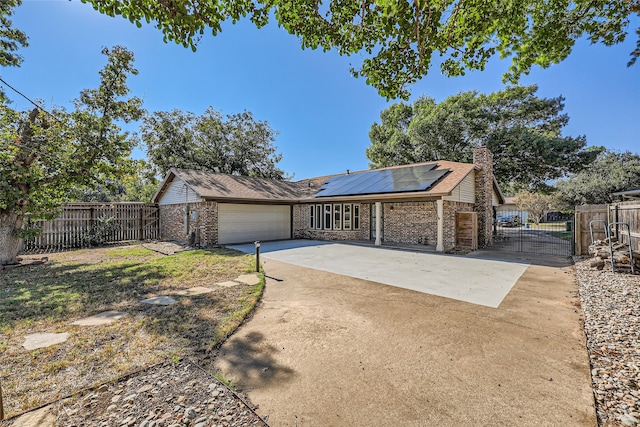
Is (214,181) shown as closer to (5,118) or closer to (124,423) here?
(5,118)

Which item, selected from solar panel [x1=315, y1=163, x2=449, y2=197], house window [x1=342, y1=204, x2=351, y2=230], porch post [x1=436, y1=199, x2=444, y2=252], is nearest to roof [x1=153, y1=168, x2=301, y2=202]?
solar panel [x1=315, y1=163, x2=449, y2=197]

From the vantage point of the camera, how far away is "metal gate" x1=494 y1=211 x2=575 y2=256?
1229cm

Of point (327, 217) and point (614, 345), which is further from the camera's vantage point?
point (327, 217)

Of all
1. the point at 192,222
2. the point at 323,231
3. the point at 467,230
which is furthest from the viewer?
the point at 323,231

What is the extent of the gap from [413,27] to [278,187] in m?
14.8

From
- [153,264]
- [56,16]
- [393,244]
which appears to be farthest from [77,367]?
[393,244]

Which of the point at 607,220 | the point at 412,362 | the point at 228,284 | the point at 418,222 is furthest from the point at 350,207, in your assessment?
the point at 412,362

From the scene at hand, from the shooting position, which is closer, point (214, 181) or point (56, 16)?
point (56, 16)

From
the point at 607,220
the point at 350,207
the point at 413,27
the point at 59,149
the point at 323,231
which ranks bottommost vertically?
the point at 323,231

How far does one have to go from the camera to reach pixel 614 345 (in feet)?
11.1

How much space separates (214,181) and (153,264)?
7.37 metres

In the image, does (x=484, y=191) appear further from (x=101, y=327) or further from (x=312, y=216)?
(x=101, y=327)

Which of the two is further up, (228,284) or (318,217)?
(318,217)

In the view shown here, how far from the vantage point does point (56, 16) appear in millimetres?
6230
